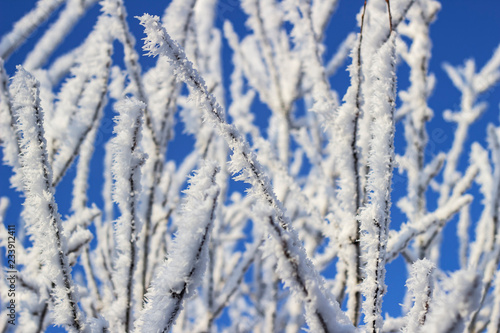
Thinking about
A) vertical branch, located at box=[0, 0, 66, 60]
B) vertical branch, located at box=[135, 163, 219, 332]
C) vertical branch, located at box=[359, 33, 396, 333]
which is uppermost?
vertical branch, located at box=[0, 0, 66, 60]

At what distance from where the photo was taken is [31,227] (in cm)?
86

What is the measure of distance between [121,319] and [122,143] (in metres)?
0.57

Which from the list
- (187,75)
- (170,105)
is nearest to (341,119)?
(187,75)

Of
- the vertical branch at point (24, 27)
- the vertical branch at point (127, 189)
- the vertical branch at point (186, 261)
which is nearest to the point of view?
the vertical branch at point (186, 261)

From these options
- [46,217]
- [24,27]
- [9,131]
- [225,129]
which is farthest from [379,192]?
[24,27]

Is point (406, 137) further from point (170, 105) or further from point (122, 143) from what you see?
point (122, 143)

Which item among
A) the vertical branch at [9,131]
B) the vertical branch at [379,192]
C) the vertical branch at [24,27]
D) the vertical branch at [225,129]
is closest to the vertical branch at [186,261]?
the vertical branch at [225,129]

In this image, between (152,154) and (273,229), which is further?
(152,154)

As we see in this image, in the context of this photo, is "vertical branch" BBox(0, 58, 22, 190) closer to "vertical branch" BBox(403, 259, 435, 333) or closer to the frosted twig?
the frosted twig

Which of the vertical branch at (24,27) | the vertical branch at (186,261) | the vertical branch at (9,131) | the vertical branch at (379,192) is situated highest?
the vertical branch at (24,27)

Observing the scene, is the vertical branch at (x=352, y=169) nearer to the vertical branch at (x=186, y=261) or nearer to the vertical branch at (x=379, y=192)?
the vertical branch at (x=379, y=192)

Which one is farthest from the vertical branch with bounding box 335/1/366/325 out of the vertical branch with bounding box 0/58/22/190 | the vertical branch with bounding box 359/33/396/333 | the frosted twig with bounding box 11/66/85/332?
the vertical branch with bounding box 0/58/22/190

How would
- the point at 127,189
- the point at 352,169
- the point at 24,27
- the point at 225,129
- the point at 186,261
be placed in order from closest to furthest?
the point at 186,261 → the point at 225,129 → the point at 127,189 → the point at 352,169 → the point at 24,27

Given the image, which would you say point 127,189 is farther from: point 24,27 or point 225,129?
point 24,27
